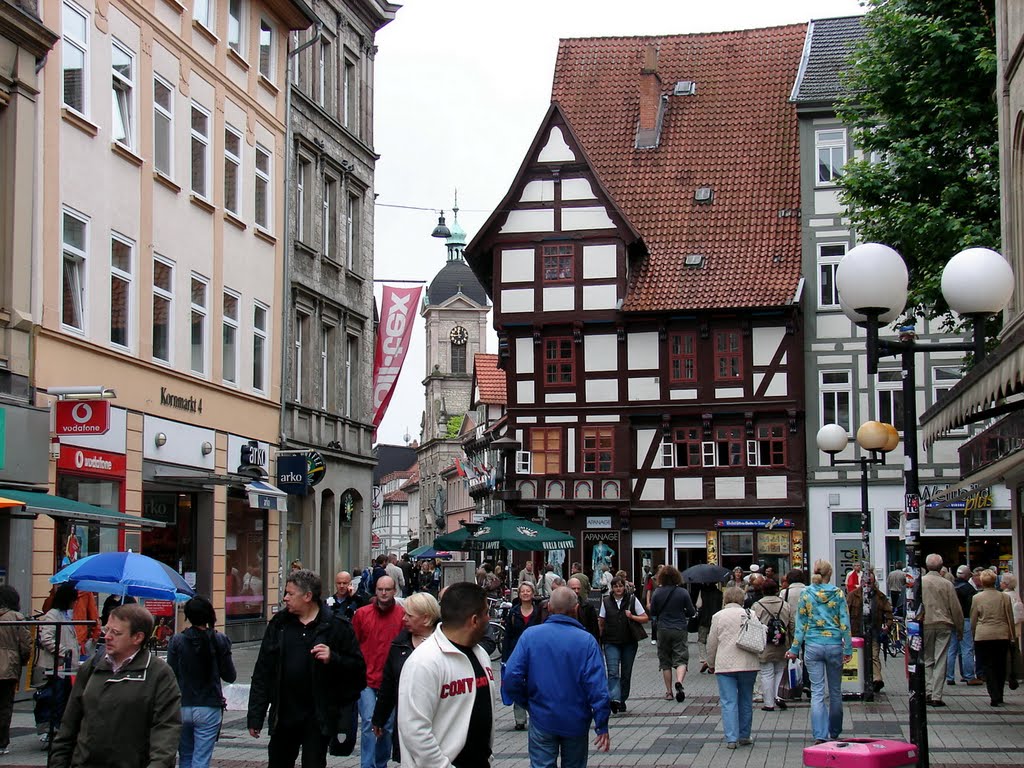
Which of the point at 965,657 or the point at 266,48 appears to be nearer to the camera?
the point at 965,657

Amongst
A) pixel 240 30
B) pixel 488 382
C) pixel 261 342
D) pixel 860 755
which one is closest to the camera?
pixel 860 755

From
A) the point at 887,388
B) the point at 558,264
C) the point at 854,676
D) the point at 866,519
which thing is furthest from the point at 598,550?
the point at 854,676

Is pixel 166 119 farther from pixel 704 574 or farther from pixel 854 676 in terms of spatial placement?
pixel 854 676

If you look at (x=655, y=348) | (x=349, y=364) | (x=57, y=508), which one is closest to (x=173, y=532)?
(x=57, y=508)

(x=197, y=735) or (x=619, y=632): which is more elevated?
(x=619, y=632)

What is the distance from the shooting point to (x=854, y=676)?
2069 cm

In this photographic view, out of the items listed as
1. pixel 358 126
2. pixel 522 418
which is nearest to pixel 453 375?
pixel 522 418

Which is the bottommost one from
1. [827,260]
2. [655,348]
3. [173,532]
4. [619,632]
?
[619,632]

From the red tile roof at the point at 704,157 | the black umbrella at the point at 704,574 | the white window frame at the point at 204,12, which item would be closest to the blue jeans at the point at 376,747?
the black umbrella at the point at 704,574

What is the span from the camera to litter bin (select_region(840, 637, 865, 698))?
67.4 feet

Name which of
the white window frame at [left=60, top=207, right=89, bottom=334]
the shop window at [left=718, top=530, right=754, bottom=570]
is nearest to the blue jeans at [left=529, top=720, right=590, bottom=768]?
the white window frame at [left=60, top=207, right=89, bottom=334]

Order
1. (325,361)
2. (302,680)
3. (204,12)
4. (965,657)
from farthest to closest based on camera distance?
(325,361)
(204,12)
(965,657)
(302,680)

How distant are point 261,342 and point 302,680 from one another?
21.8 meters

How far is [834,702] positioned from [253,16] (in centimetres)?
2047
